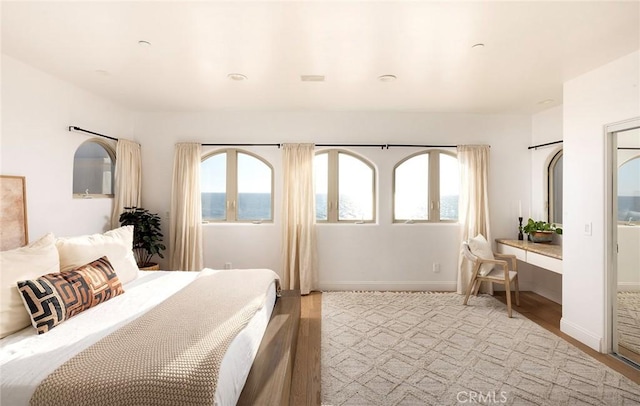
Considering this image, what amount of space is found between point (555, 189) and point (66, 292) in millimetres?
5403

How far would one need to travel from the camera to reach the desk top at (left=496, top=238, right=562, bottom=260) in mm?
3438

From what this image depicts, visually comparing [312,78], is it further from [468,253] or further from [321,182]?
[468,253]

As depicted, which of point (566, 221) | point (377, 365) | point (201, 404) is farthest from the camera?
point (566, 221)

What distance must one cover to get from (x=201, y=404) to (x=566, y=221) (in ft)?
11.5

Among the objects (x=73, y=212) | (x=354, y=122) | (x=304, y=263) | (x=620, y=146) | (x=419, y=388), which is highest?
(x=354, y=122)

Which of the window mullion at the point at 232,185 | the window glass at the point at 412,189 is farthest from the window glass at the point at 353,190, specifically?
the window mullion at the point at 232,185

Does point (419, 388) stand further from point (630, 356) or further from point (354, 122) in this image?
point (354, 122)

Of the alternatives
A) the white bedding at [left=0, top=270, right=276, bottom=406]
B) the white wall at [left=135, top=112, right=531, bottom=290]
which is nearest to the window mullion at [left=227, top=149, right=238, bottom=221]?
the white wall at [left=135, top=112, right=531, bottom=290]

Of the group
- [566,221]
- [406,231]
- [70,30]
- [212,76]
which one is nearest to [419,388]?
[566,221]

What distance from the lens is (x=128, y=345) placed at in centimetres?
151

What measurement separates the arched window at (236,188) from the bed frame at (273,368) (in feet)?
7.48

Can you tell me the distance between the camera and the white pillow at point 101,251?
231 centimetres

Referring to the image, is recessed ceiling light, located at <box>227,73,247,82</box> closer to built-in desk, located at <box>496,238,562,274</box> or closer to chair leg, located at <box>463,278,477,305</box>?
chair leg, located at <box>463,278,477,305</box>

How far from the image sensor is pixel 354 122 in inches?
176
